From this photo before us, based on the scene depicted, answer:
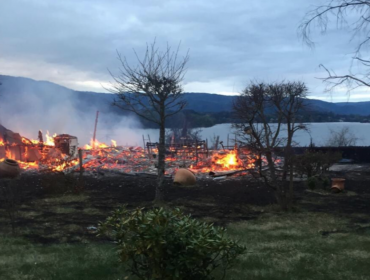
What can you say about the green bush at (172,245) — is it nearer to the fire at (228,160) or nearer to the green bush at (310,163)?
the green bush at (310,163)

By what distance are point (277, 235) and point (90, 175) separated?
1188cm

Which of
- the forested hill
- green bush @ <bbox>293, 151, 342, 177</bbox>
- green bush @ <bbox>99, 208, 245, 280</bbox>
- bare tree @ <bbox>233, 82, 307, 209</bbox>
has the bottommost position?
green bush @ <bbox>293, 151, 342, 177</bbox>

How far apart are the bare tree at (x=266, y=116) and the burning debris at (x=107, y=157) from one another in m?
8.06

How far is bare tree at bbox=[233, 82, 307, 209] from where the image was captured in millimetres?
9859

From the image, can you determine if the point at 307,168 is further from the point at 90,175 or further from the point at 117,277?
the point at 117,277

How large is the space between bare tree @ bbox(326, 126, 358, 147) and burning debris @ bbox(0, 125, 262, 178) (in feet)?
57.8

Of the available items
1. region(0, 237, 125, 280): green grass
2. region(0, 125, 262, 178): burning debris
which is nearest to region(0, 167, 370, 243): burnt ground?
region(0, 237, 125, 280): green grass

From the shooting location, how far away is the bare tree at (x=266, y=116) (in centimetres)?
986

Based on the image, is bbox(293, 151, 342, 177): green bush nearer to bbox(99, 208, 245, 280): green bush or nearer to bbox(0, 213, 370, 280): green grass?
bbox(0, 213, 370, 280): green grass

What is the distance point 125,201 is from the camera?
11602mm

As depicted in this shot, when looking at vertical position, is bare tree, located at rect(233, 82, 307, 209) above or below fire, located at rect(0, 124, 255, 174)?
above

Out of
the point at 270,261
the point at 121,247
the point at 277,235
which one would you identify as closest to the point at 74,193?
the point at 277,235

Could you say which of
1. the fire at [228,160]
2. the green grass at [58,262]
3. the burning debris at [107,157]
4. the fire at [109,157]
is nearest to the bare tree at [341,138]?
the fire at [109,157]

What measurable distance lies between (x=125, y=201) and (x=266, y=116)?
16.7 ft
